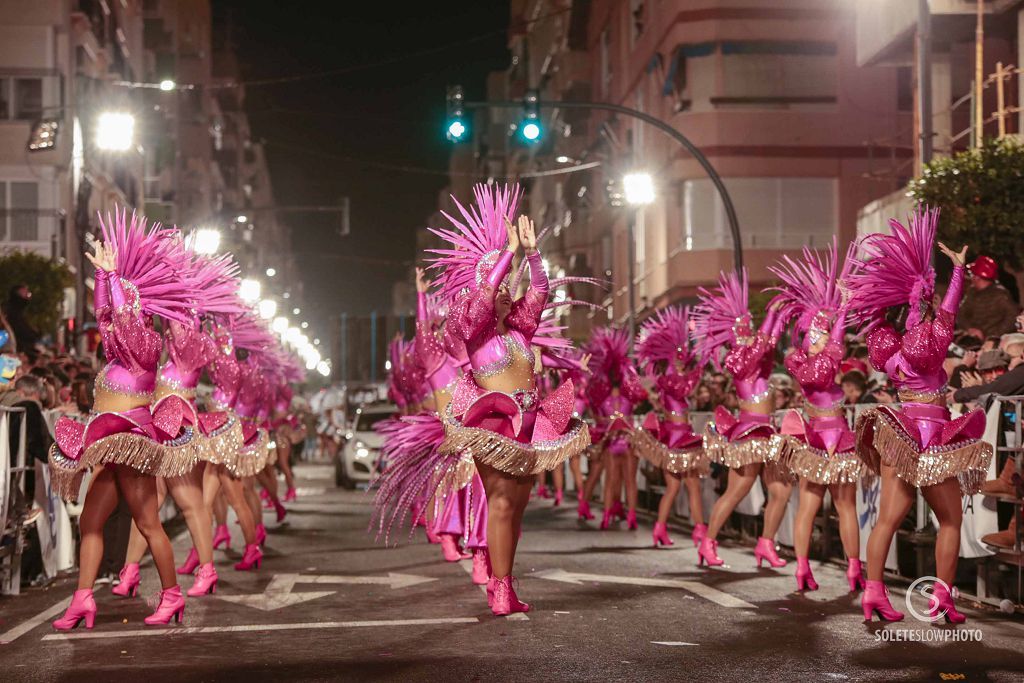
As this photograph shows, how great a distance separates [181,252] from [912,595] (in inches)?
218

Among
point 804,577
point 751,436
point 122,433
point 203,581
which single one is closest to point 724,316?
point 751,436

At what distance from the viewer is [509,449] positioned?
940 centimetres

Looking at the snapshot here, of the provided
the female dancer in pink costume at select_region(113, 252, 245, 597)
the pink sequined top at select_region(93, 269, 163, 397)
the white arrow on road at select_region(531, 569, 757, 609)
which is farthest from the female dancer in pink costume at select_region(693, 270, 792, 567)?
the pink sequined top at select_region(93, 269, 163, 397)

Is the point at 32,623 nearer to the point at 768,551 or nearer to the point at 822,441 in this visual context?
the point at 822,441

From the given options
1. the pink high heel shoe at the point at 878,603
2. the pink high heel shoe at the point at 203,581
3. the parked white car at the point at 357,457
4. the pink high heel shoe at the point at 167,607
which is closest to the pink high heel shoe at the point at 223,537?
the pink high heel shoe at the point at 203,581

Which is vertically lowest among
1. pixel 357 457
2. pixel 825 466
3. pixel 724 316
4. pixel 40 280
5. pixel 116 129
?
pixel 357 457

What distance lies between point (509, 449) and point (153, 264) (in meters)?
2.66

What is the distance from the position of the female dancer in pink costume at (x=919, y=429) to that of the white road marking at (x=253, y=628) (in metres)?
2.58

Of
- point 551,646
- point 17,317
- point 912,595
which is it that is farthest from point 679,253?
point 551,646

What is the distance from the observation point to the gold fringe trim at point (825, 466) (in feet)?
38.0

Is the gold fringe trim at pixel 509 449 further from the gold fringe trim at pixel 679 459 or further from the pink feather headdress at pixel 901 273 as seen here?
the gold fringe trim at pixel 679 459

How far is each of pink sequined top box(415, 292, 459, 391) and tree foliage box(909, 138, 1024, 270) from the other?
678 centimetres

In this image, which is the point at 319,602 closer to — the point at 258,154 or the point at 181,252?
the point at 181,252

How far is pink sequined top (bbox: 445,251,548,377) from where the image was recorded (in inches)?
374
